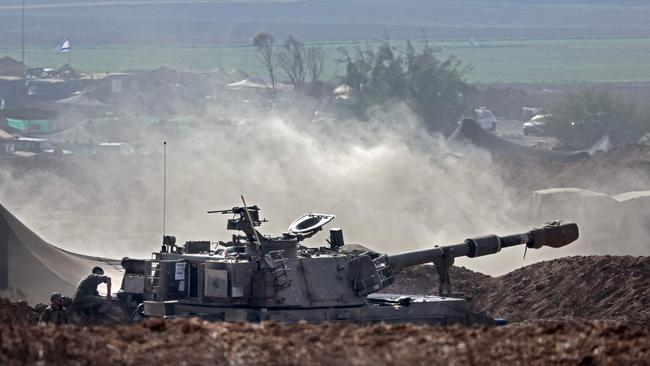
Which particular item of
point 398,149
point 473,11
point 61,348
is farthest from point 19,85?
point 473,11

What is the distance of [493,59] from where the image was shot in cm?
14475

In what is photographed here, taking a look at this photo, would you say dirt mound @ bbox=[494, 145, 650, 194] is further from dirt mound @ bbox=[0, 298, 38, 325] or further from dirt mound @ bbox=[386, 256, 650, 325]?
dirt mound @ bbox=[0, 298, 38, 325]

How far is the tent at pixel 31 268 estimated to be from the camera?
1262 inches

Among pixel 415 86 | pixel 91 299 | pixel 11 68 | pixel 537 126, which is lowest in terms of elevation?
pixel 91 299

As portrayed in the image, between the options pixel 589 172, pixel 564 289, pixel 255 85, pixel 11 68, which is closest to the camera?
pixel 564 289

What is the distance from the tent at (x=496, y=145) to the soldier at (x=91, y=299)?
37.7m

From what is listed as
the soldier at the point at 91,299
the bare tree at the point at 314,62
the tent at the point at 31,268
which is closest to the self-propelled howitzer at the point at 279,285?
the soldier at the point at 91,299

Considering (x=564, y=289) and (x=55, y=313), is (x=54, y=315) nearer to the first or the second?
(x=55, y=313)

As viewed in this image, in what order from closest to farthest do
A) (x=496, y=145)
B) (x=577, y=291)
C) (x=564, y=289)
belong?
(x=577, y=291), (x=564, y=289), (x=496, y=145)

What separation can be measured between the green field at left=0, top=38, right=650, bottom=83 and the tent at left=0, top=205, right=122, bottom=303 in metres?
80.3

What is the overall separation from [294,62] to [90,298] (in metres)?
76.3

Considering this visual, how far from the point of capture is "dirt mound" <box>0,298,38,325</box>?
25395mm

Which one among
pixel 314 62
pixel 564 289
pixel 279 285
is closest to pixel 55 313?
pixel 279 285

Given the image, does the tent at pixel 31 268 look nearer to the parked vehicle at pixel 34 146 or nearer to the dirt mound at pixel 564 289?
the dirt mound at pixel 564 289
